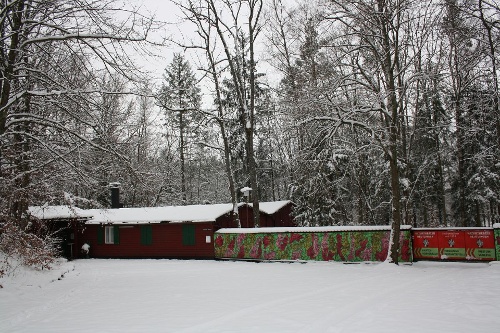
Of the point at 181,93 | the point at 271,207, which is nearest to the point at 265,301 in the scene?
the point at 271,207

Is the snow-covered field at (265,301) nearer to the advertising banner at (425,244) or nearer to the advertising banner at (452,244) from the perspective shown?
the advertising banner at (452,244)

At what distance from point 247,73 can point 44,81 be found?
20.6 meters

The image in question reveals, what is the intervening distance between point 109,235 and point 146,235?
10.3ft

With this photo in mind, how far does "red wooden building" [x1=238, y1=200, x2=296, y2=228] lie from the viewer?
29031 mm

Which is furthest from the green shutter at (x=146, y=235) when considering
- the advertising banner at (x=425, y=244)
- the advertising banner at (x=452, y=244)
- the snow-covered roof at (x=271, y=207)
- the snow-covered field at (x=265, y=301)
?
the advertising banner at (x=452, y=244)

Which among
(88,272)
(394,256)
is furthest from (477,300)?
(88,272)

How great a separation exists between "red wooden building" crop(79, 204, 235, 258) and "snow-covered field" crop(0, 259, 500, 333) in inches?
293

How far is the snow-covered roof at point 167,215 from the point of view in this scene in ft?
79.2

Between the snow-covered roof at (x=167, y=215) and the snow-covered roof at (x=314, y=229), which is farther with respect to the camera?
the snow-covered roof at (x=167, y=215)

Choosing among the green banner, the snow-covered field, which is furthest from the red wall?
the snow-covered field

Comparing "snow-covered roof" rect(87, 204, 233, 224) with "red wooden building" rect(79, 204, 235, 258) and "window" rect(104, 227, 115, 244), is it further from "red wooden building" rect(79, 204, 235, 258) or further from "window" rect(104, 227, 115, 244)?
"window" rect(104, 227, 115, 244)

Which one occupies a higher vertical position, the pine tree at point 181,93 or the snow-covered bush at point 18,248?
the pine tree at point 181,93

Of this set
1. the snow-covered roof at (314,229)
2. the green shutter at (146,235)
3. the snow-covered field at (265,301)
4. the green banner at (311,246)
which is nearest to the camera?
the snow-covered field at (265,301)

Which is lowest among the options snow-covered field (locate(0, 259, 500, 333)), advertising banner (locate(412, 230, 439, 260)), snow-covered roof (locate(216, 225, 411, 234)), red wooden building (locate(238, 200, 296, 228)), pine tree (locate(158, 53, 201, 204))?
snow-covered field (locate(0, 259, 500, 333))
